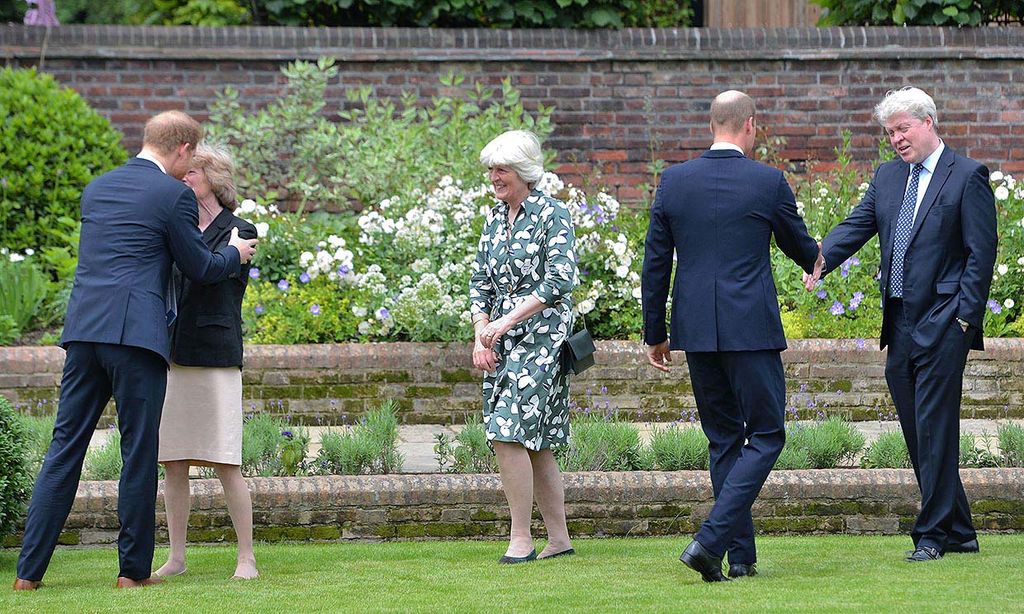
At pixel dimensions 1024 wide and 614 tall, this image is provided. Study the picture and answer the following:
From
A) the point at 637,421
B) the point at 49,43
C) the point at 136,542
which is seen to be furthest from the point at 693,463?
the point at 49,43

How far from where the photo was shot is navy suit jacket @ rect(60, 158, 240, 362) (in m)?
5.00

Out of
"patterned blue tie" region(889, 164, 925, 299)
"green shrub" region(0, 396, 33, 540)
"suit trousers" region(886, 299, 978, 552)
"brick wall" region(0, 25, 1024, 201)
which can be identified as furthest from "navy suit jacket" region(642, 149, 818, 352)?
"brick wall" region(0, 25, 1024, 201)

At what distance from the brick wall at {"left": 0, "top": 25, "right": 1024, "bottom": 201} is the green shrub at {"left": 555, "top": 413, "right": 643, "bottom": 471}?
4739mm

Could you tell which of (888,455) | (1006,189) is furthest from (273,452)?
(1006,189)

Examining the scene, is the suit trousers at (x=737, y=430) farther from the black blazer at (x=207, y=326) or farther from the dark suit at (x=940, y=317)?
the black blazer at (x=207, y=326)

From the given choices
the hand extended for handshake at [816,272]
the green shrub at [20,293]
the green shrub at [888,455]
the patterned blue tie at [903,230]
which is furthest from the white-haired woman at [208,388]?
the green shrub at [20,293]

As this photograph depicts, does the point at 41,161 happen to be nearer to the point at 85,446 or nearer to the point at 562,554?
the point at 85,446

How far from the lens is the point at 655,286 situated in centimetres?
524

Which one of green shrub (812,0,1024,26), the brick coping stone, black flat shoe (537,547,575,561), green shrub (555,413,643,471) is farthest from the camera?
green shrub (812,0,1024,26)

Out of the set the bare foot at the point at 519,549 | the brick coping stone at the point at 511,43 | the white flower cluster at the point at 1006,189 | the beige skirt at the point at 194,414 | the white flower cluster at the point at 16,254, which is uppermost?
the brick coping stone at the point at 511,43

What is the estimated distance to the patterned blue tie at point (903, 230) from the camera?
5566 millimetres

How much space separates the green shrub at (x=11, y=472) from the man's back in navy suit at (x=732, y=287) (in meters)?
2.60

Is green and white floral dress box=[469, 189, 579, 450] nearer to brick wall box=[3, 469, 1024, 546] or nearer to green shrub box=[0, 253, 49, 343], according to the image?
brick wall box=[3, 469, 1024, 546]

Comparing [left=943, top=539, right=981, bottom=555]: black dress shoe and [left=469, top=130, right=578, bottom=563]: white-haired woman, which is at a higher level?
[left=469, top=130, right=578, bottom=563]: white-haired woman
